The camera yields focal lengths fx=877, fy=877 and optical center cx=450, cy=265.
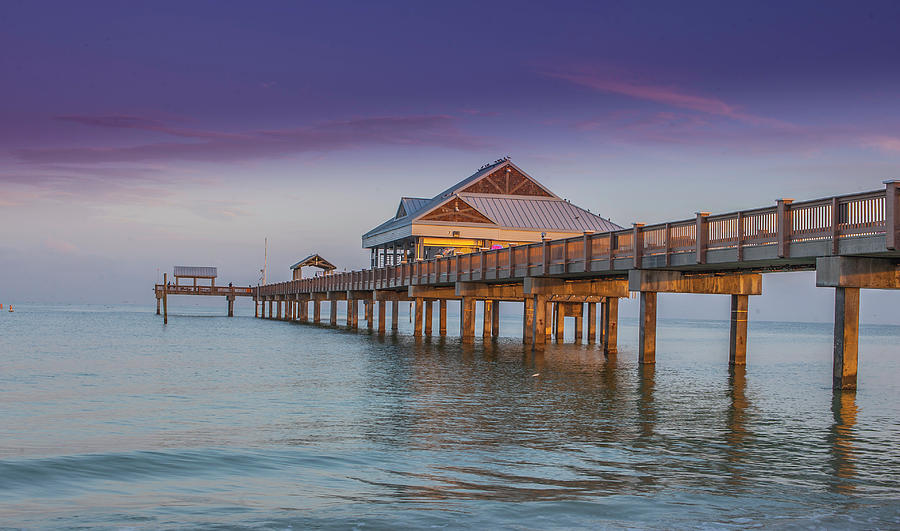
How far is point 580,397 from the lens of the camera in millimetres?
23516

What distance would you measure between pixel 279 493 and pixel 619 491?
4.58m

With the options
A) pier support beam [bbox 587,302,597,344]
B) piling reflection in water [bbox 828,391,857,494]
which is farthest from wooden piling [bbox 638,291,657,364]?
Answer: pier support beam [bbox 587,302,597,344]

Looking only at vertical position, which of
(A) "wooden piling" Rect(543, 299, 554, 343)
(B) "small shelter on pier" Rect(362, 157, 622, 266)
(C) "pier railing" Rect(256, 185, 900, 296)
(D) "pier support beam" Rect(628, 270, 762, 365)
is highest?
(B) "small shelter on pier" Rect(362, 157, 622, 266)

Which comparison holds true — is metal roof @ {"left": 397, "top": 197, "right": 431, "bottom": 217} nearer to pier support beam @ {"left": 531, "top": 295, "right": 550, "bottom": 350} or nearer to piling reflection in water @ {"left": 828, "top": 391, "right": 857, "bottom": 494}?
pier support beam @ {"left": 531, "top": 295, "right": 550, "bottom": 350}

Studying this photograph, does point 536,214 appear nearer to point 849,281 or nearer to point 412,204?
point 412,204

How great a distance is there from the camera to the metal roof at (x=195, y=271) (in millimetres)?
134575

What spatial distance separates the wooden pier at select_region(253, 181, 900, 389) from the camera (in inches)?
866

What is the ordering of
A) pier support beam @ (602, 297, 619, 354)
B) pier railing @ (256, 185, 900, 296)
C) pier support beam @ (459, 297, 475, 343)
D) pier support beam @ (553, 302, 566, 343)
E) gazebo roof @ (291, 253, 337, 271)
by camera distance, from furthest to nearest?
gazebo roof @ (291, 253, 337, 271) → pier support beam @ (553, 302, 566, 343) → pier support beam @ (459, 297, 475, 343) → pier support beam @ (602, 297, 619, 354) → pier railing @ (256, 185, 900, 296)

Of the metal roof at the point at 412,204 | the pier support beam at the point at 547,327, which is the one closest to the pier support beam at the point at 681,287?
the pier support beam at the point at 547,327

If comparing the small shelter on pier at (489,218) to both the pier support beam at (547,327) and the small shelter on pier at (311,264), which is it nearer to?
the pier support beam at (547,327)

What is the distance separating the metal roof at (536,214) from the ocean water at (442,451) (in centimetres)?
4200

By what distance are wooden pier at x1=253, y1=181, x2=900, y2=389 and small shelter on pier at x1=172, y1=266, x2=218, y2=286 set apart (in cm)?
8304

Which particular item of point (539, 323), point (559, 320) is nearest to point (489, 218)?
point (559, 320)

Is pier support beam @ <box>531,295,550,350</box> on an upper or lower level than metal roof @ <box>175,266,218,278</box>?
lower
